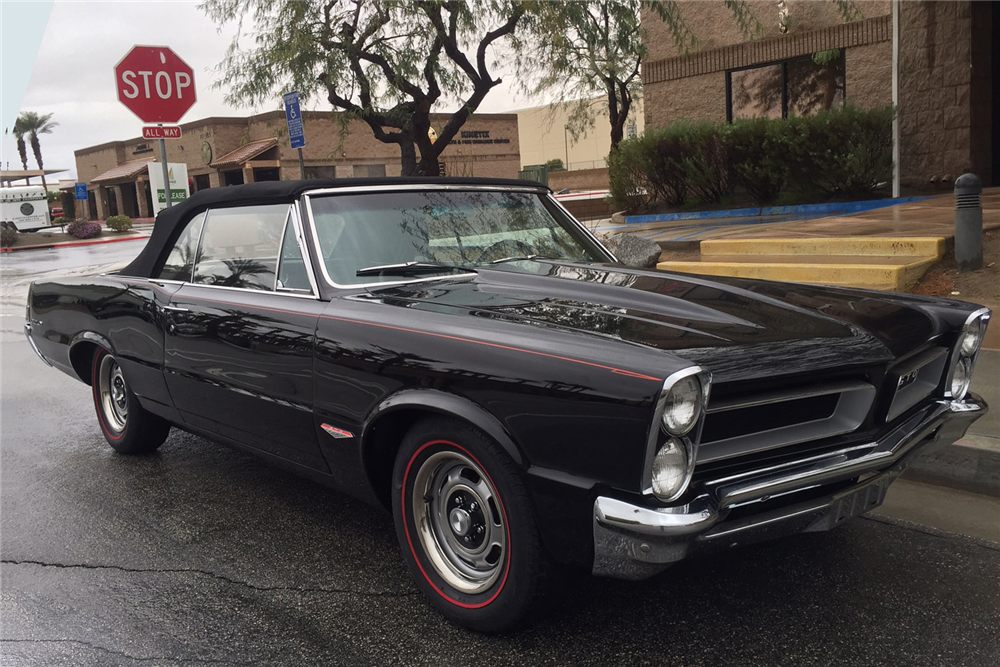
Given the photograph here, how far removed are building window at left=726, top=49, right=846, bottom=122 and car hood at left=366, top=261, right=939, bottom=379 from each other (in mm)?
12159

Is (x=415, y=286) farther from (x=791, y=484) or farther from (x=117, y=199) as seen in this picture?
(x=117, y=199)

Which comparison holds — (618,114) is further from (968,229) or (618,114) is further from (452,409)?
(452,409)

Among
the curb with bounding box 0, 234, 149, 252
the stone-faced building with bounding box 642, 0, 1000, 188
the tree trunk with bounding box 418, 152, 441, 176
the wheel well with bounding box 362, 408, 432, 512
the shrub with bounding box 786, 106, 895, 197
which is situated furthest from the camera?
the curb with bounding box 0, 234, 149, 252

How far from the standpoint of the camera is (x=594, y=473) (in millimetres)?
2342

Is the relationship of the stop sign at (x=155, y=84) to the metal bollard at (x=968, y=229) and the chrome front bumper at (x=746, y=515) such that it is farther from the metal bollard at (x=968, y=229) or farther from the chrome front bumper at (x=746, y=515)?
the chrome front bumper at (x=746, y=515)

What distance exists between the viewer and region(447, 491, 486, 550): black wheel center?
9.18 feet

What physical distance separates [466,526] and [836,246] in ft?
22.5

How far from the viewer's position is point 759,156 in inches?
548

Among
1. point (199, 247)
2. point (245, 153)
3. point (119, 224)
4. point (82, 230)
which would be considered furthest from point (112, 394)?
point (245, 153)

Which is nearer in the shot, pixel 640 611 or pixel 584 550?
pixel 584 550

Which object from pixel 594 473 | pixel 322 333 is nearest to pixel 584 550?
pixel 594 473

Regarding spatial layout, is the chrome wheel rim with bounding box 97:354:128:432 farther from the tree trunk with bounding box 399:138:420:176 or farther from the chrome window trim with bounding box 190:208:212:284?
the tree trunk with bounding box 399:138:420:176

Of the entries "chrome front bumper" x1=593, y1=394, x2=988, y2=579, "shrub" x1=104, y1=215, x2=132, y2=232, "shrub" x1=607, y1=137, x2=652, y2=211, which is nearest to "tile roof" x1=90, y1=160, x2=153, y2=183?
"shrub" x1=104, y1=215, x2=132, y2=232

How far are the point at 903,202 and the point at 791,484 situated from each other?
1158cm
